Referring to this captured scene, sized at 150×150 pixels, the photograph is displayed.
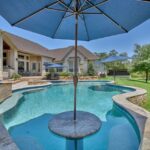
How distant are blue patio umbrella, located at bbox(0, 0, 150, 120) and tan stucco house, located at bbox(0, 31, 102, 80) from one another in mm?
11796

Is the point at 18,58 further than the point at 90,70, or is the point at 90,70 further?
the point at 90,70

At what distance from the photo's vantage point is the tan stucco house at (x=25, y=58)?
17.1 metres

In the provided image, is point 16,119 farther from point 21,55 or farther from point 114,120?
point 21,55

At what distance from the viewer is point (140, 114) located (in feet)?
15.3

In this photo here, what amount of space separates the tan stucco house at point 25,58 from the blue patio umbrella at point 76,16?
464 inches

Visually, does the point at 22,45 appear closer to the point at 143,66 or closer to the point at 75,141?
the point at 143,66

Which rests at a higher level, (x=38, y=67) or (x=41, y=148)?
(x=38, y=67)

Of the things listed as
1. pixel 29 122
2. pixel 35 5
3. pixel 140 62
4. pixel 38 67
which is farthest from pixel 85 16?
pixel 38 67

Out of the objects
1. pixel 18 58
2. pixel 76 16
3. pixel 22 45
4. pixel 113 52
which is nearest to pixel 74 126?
pixel 76 16

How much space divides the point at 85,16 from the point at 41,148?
13.7 ft

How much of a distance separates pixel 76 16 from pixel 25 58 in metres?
19.7

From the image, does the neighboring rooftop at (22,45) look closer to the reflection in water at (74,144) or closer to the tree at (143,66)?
the tree at (143,66)

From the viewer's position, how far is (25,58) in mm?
22578

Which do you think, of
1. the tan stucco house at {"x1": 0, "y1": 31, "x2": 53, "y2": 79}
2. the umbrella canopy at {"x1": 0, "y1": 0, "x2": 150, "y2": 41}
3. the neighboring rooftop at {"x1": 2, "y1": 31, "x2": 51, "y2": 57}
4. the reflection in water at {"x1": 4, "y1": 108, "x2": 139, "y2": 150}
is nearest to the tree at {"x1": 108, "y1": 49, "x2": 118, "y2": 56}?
the tan stucco house at {"x1": 0, "y1": 31, "x2": 53, "y2": 79}
